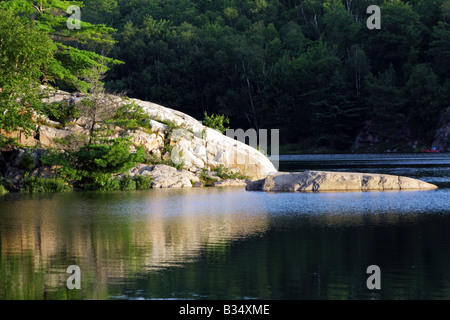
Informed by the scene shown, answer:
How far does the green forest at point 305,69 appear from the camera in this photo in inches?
3474

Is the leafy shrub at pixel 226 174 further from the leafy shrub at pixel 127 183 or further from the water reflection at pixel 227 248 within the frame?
the water reflection at pixel 227 248

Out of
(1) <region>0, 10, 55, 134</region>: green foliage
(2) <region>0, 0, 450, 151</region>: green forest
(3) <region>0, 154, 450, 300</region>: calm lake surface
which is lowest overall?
(3) <region>0, 154, 450, 300</region>: calm lake surface

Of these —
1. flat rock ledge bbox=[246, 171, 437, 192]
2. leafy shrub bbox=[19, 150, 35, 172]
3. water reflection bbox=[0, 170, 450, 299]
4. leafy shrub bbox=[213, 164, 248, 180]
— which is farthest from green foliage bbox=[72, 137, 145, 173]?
flat rock ledge bbox=[246, 171, 437, 192]

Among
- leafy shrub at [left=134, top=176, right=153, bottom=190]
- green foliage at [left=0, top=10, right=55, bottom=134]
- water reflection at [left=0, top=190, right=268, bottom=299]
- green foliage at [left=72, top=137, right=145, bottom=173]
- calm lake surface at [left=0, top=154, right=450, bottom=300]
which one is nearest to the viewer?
calm lake surface at [left=0, top=154, right=450, bottom=300]

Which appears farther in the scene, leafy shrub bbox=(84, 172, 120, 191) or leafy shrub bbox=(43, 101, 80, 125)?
leafy shrub bbox=(43, 101, 80, 125)

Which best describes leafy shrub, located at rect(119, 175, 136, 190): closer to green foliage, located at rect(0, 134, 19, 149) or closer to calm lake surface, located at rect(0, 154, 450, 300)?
green foliage, located at rect(0, 134, 19, 149)

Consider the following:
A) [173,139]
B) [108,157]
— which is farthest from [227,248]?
Result: [173,139]

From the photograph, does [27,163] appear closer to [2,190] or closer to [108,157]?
[2,190]

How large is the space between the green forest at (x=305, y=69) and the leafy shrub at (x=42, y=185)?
46897 mm

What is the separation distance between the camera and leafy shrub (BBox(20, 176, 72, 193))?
3319 centimetres

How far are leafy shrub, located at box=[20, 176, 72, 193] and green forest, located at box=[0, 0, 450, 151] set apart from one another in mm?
46897

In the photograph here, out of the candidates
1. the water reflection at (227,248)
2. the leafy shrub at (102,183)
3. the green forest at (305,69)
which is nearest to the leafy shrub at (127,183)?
the leafy shrub at (102,183)

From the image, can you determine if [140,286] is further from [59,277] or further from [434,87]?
[434,87]

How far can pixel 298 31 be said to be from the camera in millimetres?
113312
